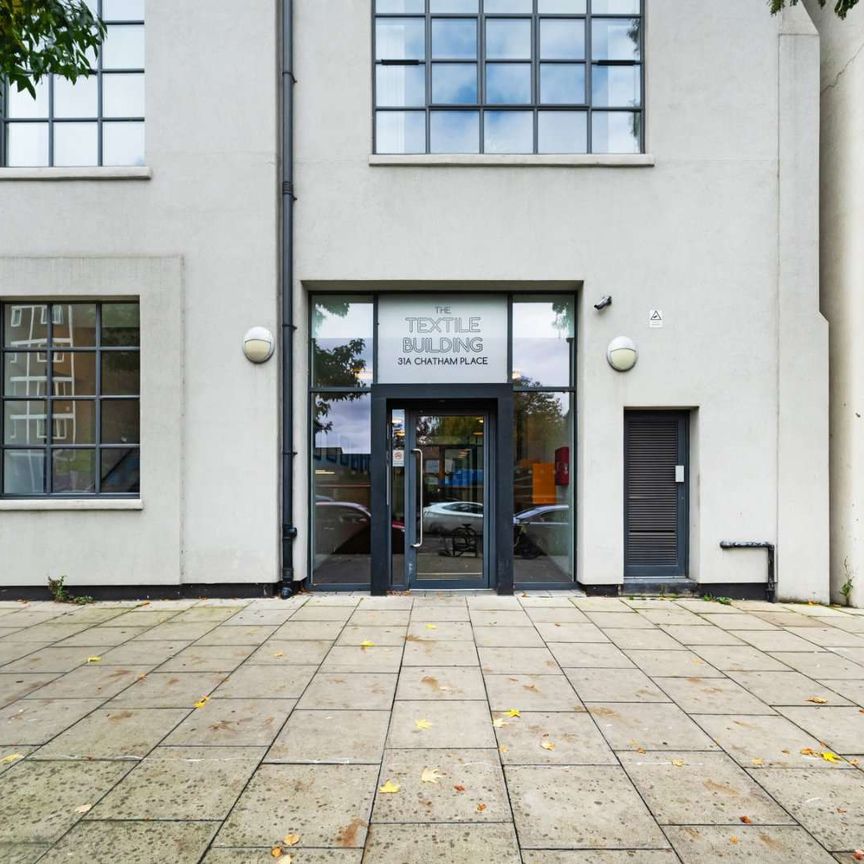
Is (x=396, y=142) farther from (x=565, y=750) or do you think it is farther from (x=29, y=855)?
(x=29, y=855)

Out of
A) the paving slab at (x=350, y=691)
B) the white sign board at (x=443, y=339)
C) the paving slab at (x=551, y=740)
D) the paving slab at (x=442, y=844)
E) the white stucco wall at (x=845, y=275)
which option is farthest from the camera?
the white sign board at (x=443, y=339)

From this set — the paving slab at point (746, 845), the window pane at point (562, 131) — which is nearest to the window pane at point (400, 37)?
the window pane at point (562, 131)

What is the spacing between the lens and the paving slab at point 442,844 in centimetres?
226

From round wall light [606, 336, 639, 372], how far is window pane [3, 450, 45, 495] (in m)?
7.41

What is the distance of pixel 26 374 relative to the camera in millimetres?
6777

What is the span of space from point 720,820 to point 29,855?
3.16 m

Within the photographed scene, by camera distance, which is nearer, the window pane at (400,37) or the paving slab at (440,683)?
the paving slab at (440,683)

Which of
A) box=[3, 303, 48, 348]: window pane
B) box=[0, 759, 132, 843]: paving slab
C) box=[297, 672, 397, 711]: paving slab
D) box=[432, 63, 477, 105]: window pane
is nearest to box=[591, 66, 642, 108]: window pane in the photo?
box=[432, 63, 477, 105]: window pane

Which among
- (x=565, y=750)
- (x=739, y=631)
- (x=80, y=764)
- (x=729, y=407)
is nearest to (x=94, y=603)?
(x=80, y=764)

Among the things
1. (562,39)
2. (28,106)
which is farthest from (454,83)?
(28,106)

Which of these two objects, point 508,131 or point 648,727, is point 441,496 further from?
point 508,131

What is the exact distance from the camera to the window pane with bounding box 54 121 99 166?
22.4 ft

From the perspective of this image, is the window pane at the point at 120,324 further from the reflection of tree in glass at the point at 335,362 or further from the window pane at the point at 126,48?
the window pane at the point at 126,48

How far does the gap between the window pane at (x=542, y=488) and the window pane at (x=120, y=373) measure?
4.95m
